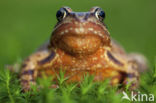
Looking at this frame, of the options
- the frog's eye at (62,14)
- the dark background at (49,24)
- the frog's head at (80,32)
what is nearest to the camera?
the frog's head at (80,32)

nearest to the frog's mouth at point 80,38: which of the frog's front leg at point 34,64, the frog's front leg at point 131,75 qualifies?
the frog's front leg at point 34,64

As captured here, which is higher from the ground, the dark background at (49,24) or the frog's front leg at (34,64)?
the dark background at (49,24)

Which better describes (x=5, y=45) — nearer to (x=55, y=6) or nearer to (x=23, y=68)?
(x=23, y=68)

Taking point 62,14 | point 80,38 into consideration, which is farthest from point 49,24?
point 80,38

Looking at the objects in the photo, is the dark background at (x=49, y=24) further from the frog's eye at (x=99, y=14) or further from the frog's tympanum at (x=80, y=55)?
the frog's eye at (x=99, y=14)

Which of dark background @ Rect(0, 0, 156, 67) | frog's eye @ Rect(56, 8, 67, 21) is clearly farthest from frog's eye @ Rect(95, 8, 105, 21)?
dark background @ Rect(0, 0, 156, 67)

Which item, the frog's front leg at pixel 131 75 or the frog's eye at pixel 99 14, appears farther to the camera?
the frog's front leg at pixel 131 75

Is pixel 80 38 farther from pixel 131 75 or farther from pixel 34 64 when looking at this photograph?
pixel 131 75
